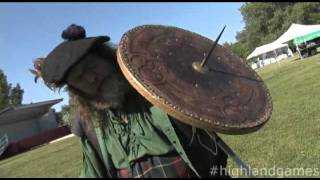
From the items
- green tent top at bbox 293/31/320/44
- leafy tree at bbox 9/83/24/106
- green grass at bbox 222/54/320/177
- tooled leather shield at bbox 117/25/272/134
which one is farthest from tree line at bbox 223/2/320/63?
tooled leather shield at bbox 117/25/272/134

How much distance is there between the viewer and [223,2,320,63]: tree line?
78.4 metres

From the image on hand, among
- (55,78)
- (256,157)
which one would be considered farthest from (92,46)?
(256,157)

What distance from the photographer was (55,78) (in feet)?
8.25

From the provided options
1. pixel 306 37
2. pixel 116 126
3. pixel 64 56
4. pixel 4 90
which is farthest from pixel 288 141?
pixel 4 90

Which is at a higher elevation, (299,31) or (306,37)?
(299,31)

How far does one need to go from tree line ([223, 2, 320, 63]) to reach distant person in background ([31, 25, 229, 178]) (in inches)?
2952

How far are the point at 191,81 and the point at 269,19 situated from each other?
85.1 metres

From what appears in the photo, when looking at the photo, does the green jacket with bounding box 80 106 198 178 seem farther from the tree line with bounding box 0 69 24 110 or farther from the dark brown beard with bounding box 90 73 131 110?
the tree line with bounding box 0 69 24 110

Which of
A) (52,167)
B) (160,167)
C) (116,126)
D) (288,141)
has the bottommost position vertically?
(52,167)

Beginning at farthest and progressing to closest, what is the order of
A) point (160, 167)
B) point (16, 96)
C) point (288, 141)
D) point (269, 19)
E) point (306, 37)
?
point (269, 19)
point (16, 96)
point (306, 37)
point (288, 141)
point (160, 167)

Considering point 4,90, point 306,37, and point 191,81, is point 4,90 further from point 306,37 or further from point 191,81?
point 191,81

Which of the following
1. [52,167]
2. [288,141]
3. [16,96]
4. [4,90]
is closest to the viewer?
[288,141]

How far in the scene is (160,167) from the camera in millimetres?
2484

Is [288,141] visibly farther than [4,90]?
No
